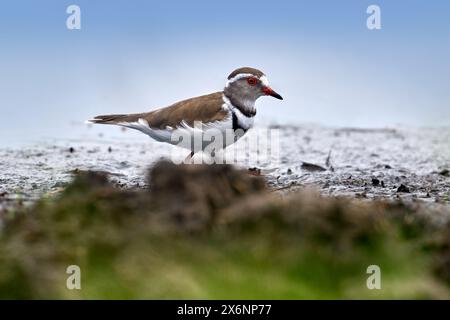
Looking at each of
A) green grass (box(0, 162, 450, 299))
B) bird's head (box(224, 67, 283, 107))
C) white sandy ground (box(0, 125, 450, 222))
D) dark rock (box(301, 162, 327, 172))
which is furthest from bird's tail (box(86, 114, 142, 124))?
green grass (box(0, 162, 450, 299))

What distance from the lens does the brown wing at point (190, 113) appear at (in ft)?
35.1

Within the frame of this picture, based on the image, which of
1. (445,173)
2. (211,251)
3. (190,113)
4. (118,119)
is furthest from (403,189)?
(211,251)

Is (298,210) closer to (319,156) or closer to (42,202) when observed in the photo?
(42,202)

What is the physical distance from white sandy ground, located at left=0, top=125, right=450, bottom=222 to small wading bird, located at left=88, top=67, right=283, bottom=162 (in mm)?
718

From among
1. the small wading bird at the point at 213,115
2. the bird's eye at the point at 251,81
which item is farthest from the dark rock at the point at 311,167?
the bird's eye at the point at 251,81

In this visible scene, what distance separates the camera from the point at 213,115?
1070cm

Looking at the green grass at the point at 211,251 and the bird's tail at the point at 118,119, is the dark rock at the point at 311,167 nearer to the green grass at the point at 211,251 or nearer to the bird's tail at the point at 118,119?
the bird's tail at the point at 118,119

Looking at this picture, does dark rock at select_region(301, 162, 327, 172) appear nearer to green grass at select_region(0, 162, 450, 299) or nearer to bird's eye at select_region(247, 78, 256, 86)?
bird's eye at select_region(247, 78, 256, 86)

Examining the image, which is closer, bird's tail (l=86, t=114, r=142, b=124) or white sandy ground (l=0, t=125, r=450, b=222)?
white sandy ground (l=0, t=125, r=450, b=222)

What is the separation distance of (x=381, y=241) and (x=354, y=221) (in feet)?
0.82

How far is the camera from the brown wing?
35.1ft

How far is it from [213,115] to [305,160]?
8.51 feet

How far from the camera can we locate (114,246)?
6293 millimetres
